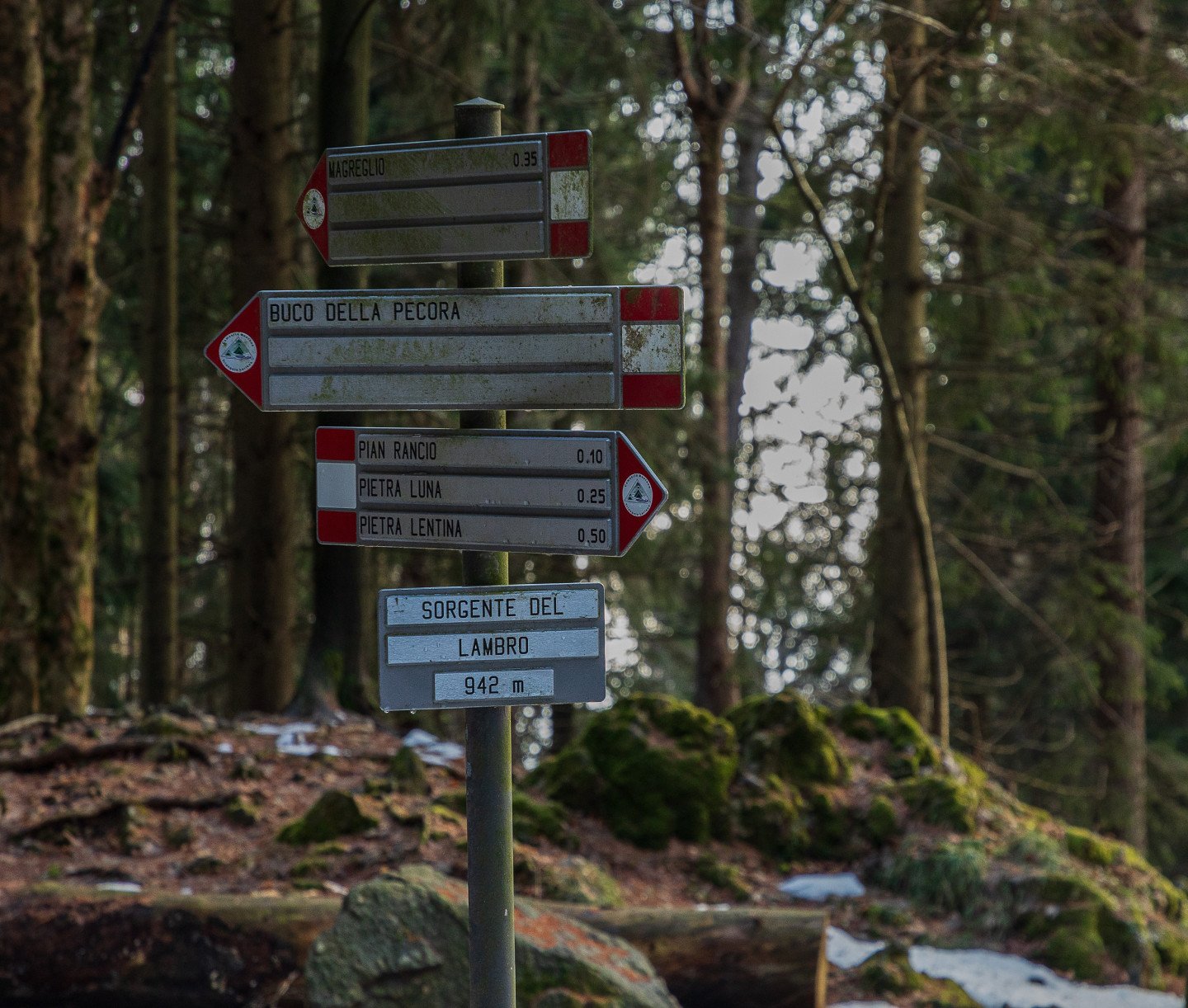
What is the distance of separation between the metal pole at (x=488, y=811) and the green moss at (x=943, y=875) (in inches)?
150

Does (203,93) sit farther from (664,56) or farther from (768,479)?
(768,479)

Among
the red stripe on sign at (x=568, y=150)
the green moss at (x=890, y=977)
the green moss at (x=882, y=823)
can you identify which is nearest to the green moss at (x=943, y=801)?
the green moss at (x=882, y=823)

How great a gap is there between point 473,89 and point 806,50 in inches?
123

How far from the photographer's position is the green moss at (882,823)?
600 cm

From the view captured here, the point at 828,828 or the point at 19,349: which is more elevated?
the point at 19,349

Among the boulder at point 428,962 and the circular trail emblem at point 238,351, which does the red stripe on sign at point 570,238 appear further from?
the boulder at point 428,962

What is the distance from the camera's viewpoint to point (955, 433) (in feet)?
35.5

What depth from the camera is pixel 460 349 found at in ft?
7.54

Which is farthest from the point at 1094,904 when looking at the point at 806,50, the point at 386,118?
the point at 386,118

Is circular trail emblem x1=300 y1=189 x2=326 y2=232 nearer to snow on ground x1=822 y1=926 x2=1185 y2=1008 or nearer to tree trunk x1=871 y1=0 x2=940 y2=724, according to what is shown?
snow on ground x1=822 y1=926 x2=1185 y2=1008

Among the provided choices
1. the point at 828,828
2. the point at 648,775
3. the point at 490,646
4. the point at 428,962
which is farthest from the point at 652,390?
the point at 828,828

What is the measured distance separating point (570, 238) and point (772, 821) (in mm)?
4505

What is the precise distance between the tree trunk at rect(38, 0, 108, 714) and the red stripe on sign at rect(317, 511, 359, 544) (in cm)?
422

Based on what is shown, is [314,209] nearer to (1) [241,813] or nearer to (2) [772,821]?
(1) [241,813]
